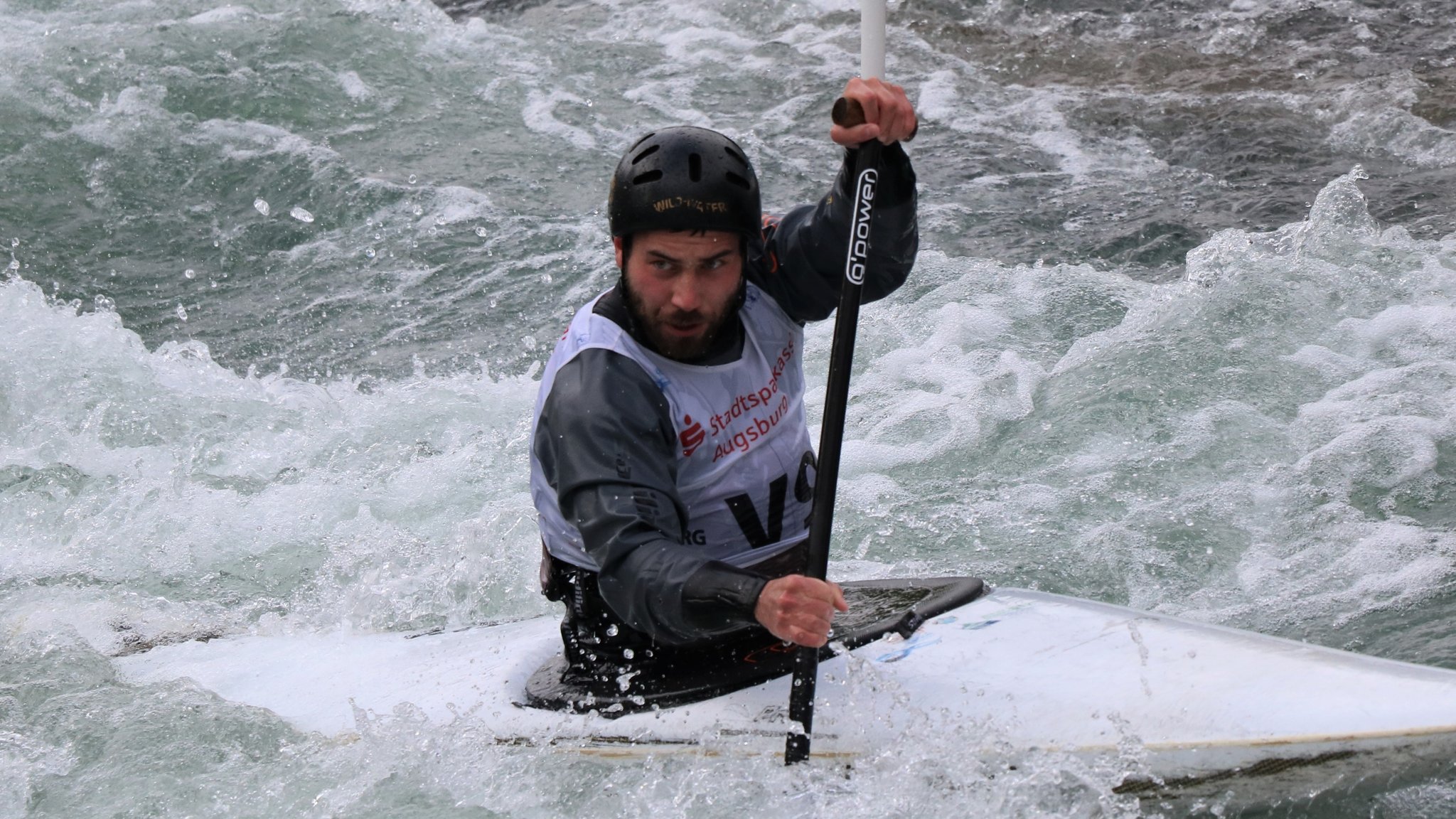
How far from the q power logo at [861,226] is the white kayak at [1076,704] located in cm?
85

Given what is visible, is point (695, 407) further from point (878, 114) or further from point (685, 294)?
point (878, 114)

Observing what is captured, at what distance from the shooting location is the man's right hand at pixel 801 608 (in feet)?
8.07

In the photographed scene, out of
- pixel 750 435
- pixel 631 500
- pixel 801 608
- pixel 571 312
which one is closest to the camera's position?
pixel 801 608

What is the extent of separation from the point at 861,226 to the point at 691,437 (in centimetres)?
55

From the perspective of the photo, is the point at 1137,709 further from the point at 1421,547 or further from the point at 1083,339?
the point at 1083,339

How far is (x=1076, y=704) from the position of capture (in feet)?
9.65

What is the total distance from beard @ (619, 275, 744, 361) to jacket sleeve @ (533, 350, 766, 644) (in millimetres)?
90

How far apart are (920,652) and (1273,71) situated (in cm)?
731

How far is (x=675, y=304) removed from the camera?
114 inches

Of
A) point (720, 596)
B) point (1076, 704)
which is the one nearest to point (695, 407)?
point (720, 596)

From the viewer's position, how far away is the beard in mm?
2918

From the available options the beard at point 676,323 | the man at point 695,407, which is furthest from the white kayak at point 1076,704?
the beard at point 676,323

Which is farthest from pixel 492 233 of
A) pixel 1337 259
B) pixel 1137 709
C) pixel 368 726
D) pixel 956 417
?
pixel 1137 709

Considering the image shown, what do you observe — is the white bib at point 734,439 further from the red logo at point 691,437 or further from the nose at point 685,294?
the nose at point 685,294
